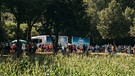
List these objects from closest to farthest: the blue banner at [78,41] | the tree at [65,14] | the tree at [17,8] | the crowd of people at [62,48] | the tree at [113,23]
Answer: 1. the tree at [17,8]
2. the crowd of people at [62,48]
3. the tree at [65,14]
4. the blue banner at [78,41]
5. the tree at [113,23]

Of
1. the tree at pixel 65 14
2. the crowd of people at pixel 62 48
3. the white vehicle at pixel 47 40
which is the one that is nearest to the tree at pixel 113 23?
the crowd of people at pixel 62 48

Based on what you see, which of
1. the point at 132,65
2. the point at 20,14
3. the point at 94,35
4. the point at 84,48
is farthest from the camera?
the point at 94,35

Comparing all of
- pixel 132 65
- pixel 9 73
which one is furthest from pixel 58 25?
pixel 9 73

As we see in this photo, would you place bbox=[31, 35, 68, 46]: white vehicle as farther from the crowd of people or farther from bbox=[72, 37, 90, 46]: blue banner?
the crowd of people

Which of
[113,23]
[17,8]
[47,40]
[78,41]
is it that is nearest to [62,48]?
[78,41]

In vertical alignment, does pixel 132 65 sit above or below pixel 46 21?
below

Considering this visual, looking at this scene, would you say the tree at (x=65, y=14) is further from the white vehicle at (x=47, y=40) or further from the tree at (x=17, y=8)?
the white vehicle at (x=47, y=40)

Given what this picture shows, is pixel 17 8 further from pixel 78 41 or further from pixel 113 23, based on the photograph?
pixel 113 23

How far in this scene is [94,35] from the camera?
63406 millimetres

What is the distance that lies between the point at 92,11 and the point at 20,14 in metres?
29.8

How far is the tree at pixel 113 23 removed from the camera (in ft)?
188

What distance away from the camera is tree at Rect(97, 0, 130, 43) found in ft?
188

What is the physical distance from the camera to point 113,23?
189 feet

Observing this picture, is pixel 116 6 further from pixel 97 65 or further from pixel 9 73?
pixel 9 73
